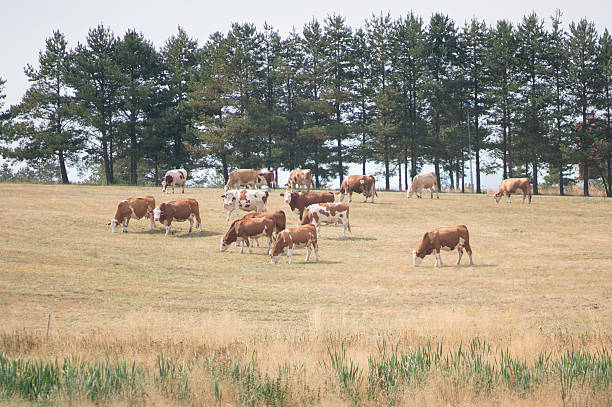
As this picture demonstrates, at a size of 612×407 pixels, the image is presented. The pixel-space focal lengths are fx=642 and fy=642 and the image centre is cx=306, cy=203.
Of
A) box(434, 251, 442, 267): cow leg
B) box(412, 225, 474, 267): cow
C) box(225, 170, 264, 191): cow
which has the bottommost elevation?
box(434, 251, 442, 267): cow leg

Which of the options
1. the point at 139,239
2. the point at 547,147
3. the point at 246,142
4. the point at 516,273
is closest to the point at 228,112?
the point at 246,142

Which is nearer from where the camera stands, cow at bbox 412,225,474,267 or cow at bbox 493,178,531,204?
cow at bbox 412,225,474,267

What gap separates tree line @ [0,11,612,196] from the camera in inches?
2462

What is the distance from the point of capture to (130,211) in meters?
31.8

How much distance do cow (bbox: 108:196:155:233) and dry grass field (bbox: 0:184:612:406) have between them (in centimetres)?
67

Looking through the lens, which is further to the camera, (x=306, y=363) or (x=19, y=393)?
(x=306, y=363)

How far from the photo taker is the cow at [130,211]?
31.7 metres

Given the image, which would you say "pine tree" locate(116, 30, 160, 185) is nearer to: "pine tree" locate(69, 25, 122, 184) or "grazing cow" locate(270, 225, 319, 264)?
"pine tree" locate(69, 25, 122, 184)

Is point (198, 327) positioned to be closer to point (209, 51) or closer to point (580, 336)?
point (580, 336)

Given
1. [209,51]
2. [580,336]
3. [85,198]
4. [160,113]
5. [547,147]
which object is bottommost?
[580,336]

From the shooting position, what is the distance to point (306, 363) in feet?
35.9

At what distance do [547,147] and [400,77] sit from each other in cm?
1675

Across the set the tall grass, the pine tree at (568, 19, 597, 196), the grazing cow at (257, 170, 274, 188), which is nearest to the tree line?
the pine tree at (568, 19, 597, 196)

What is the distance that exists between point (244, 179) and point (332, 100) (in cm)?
2350
